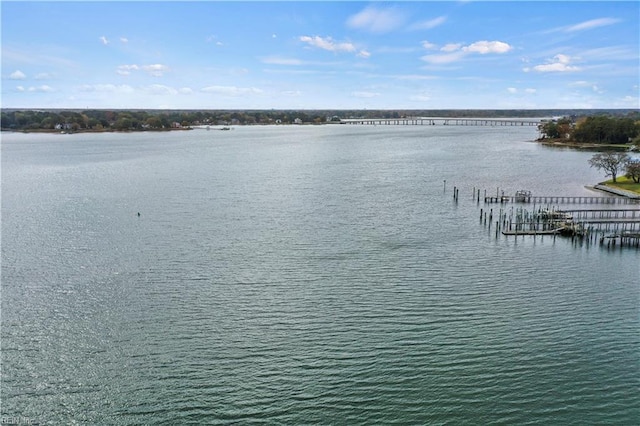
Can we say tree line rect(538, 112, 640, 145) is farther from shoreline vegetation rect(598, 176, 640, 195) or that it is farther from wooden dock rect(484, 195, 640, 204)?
wooden dock rect(484, 195, 640, 204)

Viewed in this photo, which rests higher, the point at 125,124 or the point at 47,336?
the point at 125,124

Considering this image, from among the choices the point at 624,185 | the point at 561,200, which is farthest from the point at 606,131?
the point at 561,200

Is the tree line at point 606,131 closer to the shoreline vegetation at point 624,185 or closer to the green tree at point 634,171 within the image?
the shoreline vegetation at point 624,185

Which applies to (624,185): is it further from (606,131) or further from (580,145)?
(606,131)

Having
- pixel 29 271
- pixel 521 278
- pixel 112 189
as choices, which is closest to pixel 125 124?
pixel 112 189

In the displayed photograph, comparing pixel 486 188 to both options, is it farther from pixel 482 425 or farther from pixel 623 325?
pixel 482 425

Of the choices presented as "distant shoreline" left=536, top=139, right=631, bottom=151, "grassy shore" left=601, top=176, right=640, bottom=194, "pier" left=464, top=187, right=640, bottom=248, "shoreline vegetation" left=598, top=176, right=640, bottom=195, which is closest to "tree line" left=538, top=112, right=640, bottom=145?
"distant shoreline" left=536, top=139, right=631, bottom=151

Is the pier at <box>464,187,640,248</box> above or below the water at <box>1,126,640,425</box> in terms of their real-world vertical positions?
above
